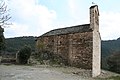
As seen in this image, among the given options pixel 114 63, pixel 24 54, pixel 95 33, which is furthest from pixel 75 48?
pixel 114 63

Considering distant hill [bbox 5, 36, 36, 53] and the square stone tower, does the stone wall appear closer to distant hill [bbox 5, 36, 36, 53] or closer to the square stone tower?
the square stone tower

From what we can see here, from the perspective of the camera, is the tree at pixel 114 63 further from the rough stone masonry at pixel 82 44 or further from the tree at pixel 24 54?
the tree at pixel 24 54

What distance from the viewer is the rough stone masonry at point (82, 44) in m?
27.0

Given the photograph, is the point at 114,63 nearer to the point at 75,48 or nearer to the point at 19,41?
the point at 75,48

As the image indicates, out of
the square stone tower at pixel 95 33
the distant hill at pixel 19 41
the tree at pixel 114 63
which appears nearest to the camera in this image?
the square stone tower at pixel 95 33

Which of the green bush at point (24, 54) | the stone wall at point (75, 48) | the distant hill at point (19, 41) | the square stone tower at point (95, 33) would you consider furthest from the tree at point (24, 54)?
the distant hill at point (19, 41)

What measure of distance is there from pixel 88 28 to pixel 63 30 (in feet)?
17.1

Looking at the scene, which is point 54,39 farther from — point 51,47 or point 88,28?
point 88,28

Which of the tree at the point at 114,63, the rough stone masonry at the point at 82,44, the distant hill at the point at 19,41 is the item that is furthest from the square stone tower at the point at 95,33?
the distant hill at the point at 19,41

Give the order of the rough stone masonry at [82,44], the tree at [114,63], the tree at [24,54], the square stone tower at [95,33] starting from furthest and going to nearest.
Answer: the tree at [114,63] → the tree at [24,54] → the square stone tower at [95,33] → the rough stone masonry at [82,44]

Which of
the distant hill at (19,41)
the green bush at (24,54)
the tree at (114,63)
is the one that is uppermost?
the distant hill at (19,41)

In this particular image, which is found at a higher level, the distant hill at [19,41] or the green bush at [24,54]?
the distant hill at [19,41]

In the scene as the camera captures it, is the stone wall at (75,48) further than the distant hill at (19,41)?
No

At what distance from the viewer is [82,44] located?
2791 cm
